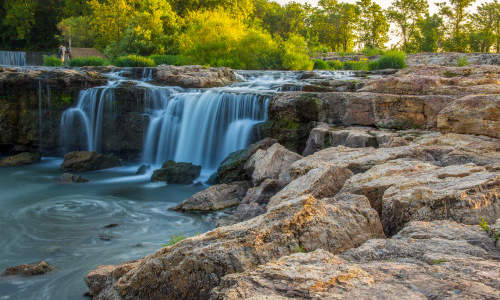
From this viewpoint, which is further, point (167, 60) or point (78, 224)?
point (167, 60)

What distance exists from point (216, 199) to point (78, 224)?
269 centimetres

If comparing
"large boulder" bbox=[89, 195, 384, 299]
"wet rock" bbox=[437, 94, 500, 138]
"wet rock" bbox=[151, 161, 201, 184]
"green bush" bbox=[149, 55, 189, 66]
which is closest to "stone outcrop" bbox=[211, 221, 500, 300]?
"large boulder" bbox=[89, 195, 384, 299]

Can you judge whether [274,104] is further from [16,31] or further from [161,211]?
[16,31]

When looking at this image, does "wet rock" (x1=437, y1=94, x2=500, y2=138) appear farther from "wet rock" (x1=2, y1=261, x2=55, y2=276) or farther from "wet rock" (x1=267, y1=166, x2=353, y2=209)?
"wet rock" (x1=2, y1=261, x2=55, y2=276)

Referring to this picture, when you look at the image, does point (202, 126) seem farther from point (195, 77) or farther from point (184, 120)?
point (195, 77)

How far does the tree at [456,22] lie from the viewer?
40.1m

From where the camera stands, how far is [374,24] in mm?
53469

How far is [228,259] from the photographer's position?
2.96 meters

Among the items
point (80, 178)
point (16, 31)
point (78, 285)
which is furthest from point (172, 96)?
point (16, 31)

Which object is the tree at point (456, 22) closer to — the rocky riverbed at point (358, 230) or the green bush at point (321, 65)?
the green bush at point (321, 65)

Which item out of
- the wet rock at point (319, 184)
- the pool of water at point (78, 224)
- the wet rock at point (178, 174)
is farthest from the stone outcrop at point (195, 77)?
the wet rock at point (319, 184)

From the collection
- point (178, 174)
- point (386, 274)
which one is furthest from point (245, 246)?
point (178, 174)

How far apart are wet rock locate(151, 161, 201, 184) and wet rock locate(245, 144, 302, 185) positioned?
7.71 feet

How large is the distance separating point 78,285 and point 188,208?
3.26 meters
